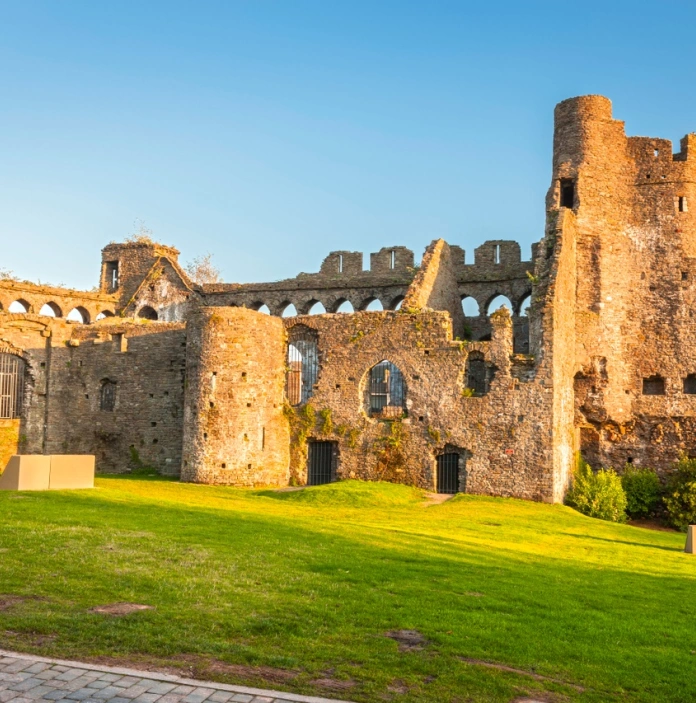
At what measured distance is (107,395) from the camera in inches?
1359

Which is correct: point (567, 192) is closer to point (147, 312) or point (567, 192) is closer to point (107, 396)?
point (107, 396)

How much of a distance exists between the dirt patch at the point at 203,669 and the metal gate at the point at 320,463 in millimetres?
22664

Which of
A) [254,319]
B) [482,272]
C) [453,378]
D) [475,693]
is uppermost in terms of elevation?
[482,272]

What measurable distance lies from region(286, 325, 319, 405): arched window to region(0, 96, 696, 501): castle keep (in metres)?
0.08

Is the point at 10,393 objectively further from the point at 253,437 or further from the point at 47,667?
the point at 47,667

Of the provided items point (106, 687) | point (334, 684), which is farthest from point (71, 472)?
point (334, 684)

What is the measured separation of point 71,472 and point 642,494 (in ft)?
68.8

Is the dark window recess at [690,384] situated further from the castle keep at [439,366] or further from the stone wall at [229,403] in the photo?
the stone wall at [229,403]

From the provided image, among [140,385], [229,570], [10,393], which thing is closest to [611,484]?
[140,385]

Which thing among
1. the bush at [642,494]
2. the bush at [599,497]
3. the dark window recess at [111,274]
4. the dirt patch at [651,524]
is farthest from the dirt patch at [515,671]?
the dark window recess at [111,274]

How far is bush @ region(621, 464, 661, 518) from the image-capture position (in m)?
32.3

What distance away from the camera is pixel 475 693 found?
833cm

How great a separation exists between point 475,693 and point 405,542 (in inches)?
346

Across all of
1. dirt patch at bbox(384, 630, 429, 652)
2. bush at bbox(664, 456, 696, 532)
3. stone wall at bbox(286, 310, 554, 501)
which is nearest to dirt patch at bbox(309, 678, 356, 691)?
dirt patch at bbox(384, 630, 429, 652)
